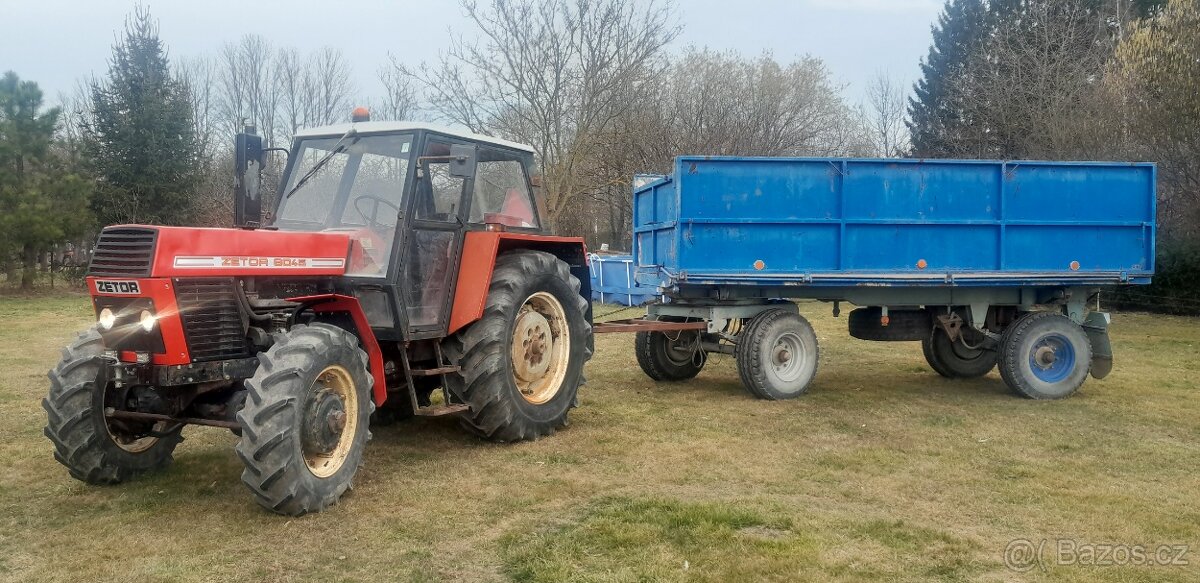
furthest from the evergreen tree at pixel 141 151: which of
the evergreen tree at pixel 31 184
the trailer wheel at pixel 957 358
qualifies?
the trailer wheel at pixel 957 358

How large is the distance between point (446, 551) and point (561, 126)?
1705cm

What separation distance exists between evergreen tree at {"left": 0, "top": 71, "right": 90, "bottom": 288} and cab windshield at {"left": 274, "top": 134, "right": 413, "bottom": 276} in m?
18.3

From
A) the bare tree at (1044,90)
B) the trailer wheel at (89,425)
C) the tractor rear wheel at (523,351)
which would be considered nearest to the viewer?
the trailer wheel at (89,425)

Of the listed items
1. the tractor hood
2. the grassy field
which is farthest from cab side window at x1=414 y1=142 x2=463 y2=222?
the grassy field

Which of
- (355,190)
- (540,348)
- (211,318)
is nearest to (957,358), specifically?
(540,348)

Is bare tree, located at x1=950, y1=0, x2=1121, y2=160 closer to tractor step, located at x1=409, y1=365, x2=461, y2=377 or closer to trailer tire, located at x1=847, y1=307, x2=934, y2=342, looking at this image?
trailer tire, located at x1=847, y1=307, x2=934, y2=342

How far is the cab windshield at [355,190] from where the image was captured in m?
5.41

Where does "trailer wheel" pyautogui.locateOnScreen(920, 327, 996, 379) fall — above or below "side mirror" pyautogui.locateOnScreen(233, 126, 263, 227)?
below

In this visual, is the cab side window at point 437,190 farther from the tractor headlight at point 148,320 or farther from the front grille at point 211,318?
the tractor headlight at point 148,320

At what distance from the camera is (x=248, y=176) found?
5.48m

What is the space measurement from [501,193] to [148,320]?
273 cm

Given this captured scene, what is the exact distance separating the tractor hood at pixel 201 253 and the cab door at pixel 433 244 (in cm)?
62

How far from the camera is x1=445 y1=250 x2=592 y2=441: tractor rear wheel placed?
572cm

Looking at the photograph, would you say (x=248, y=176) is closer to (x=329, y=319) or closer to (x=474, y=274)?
(x=329, y=319)
